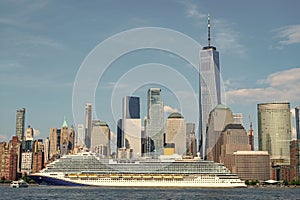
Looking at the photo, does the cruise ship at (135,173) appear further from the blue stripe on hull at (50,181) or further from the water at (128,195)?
the water at (128,195)

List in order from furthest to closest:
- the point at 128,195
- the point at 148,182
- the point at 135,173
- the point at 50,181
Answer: the point at 50,181
the point at 135,173
the point at 148,182
the point at 128,195

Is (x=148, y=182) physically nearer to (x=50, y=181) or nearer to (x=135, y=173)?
(x=135, y=173)

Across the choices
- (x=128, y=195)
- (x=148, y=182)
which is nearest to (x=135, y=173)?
(x=148, y=182)

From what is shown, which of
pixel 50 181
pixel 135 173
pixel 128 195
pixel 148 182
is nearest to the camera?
pixel 128 195

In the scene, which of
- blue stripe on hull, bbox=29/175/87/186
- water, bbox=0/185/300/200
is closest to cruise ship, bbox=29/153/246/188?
blue stripe on hull, bbox=29/175/87/186

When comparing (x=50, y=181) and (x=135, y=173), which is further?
(x=50, y=181)

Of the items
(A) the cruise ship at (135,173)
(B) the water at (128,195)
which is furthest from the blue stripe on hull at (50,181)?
(B) the water at (128,195)

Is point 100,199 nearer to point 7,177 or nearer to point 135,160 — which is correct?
point 135,160

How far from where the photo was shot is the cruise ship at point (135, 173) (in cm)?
12306

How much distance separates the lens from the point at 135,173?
12462 cm

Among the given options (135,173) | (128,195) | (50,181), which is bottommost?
(50,181)

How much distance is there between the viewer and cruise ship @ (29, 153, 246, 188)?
4845 inches

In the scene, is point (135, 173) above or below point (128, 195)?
above

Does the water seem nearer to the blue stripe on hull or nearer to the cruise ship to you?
the cruise ship
